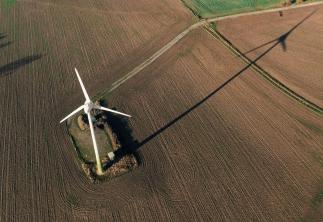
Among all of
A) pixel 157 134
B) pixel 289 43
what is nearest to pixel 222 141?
pixel 157 134

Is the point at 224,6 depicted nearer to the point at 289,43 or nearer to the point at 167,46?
the point at 289,43

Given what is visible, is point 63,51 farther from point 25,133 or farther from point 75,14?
point 25,133

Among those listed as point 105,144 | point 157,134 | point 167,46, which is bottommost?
point 157,134

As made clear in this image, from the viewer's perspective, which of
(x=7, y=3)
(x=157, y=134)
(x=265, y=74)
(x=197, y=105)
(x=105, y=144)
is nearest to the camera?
(x=105, y=144)

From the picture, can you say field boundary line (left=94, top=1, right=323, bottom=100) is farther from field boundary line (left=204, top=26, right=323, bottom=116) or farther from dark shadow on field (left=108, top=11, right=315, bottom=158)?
dark shadow on field (left=108, top=11, right=315, bottom=158)

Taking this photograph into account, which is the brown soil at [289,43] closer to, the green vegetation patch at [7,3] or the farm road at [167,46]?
the farm road at [167,46]

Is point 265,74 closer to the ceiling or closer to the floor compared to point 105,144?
closer to the floor
